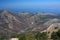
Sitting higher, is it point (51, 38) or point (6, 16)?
point (51, 38)

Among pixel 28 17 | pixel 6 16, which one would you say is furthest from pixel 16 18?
pixel 28 17

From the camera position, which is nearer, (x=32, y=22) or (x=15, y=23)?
(x=15, y=23)

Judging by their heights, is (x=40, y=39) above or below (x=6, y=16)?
above

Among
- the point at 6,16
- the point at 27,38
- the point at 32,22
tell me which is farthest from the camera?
the point at 32,22

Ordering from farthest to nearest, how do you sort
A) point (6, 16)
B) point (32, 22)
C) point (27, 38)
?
point (32, 22) → point (6, 16) → point (27, 38)

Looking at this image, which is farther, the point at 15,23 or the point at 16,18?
the point at 16,18

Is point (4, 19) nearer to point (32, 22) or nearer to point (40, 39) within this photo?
point (32, 22)

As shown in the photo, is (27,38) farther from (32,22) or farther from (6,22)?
(32,22)

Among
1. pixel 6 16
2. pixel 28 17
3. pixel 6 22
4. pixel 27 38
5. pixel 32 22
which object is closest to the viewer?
pixel 27 38

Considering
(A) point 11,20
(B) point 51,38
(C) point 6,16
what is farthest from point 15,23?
(B) point 51,38

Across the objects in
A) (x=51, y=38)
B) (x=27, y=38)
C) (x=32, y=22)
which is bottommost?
(x=32, y=22)
